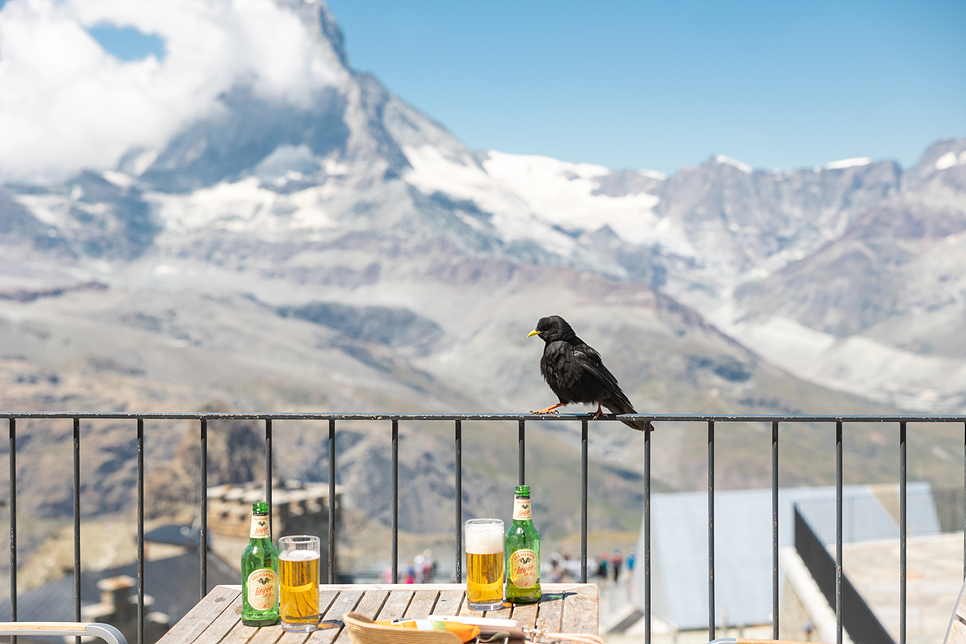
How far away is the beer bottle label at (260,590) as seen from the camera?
85.9 inches

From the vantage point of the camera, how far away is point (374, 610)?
229 cm

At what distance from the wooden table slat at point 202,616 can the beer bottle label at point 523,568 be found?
845mm

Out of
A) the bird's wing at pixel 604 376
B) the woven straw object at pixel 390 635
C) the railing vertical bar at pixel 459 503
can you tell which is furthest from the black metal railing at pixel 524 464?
the woven straw object at pixel 390 635

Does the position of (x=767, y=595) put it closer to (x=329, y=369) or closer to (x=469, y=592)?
(x=469, y=592)

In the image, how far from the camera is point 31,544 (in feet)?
289

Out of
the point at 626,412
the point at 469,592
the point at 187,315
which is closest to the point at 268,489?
the point at 469,592

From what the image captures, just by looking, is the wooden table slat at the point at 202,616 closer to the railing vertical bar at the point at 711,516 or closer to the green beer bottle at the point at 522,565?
the green beer bottle at the point at 522,565

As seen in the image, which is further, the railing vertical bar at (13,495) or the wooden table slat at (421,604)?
the railing vertical bar at (13,495)

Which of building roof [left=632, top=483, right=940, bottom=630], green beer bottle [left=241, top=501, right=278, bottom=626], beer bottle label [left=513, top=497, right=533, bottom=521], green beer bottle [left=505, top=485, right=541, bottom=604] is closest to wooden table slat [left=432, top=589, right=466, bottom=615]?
green beer bottle [left=505, top=485, right=541, bottom=604]

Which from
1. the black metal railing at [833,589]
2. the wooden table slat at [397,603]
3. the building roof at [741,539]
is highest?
the wooden table slat at [397,603]

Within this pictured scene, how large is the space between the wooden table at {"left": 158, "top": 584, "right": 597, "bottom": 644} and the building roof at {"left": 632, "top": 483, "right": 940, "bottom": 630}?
19031mm

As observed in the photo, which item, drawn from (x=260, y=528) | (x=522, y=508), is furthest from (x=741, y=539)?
(x=260, y=528)

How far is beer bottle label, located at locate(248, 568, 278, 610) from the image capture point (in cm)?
218

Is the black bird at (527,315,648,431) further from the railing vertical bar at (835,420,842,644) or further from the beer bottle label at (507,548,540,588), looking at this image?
the beer bottle label at (507,548,540,588)
